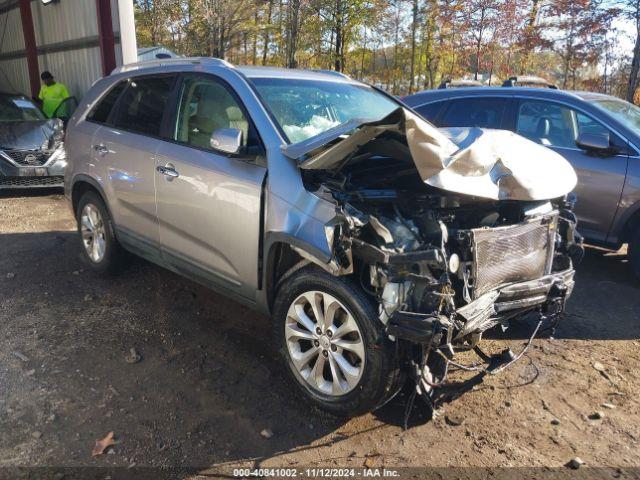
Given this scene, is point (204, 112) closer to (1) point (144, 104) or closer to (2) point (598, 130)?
(1) point (144, 104)

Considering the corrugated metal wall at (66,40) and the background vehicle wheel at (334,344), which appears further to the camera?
the corrugated metal wall at (66,40)

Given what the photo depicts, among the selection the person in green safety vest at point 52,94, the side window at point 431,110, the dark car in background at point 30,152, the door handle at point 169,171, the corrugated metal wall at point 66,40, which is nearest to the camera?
the door handle at point 169,171

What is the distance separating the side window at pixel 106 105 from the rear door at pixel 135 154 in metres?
0.11

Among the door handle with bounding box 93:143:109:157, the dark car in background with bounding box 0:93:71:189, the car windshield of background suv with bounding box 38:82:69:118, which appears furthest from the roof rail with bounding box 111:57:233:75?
the car windshield of background suv with bounding box 38:82:69:118

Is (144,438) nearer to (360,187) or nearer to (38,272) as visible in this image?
(360,187)

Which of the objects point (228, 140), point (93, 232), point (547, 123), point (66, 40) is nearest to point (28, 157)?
point (93, 232)

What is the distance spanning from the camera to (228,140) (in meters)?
3.31

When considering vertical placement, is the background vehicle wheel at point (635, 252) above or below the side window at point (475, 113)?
below

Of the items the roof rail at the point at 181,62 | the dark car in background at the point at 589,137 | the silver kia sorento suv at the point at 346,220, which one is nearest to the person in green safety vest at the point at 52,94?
the roof rail at the point at 181,62

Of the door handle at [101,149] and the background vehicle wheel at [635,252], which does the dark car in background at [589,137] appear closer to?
the background vehicle wheel at [635,252]

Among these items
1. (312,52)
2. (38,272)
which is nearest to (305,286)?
(38,272)

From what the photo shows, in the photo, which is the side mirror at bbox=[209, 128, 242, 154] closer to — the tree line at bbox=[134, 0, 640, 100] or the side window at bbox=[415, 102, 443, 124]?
the side window at bbox=[415, 102, 443, 124]

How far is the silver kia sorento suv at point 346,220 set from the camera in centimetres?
283

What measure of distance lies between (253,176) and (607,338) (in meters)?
3.02
